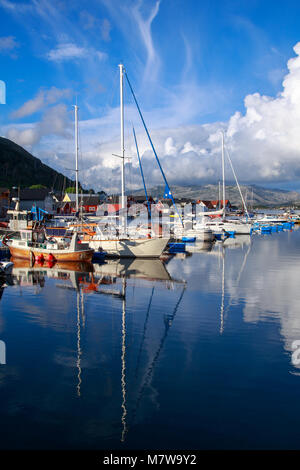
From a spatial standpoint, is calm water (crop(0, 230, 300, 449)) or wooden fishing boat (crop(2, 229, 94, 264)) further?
wooden fishing boat (crop(2, 229, 94, 264))

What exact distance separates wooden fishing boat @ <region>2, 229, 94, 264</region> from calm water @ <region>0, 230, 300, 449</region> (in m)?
12.2

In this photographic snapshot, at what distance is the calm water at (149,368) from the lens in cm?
1016

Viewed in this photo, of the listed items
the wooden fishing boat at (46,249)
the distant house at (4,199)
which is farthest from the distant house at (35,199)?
the wooden fishing boat at (46,249)

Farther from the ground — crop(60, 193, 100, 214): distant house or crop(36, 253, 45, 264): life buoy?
crop(60, 193, 100, 214): distant house

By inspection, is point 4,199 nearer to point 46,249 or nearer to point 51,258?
point 46,249

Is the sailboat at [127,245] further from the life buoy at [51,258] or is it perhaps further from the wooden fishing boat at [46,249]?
the life buoy at [51,258]

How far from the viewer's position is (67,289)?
29.1 m

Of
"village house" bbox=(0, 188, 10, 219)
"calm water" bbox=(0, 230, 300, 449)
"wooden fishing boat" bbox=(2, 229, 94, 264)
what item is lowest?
"calm water" bbox=(0, 230, 300, 449)

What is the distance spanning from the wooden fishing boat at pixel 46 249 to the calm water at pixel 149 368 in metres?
12.2

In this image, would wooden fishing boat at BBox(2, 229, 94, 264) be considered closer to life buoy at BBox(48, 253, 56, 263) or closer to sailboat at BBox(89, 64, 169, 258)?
life buoy at BBox(48, 253, 56, 263)

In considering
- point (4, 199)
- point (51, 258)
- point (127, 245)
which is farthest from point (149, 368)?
point (4, 199)

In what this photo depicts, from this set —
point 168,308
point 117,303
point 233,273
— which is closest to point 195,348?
point 168,308

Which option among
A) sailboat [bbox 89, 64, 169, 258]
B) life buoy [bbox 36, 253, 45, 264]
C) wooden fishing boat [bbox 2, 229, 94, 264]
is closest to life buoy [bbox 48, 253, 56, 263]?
wooden fishing boat [bbox 2, 229, 94, 264]

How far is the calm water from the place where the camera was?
10156mm
